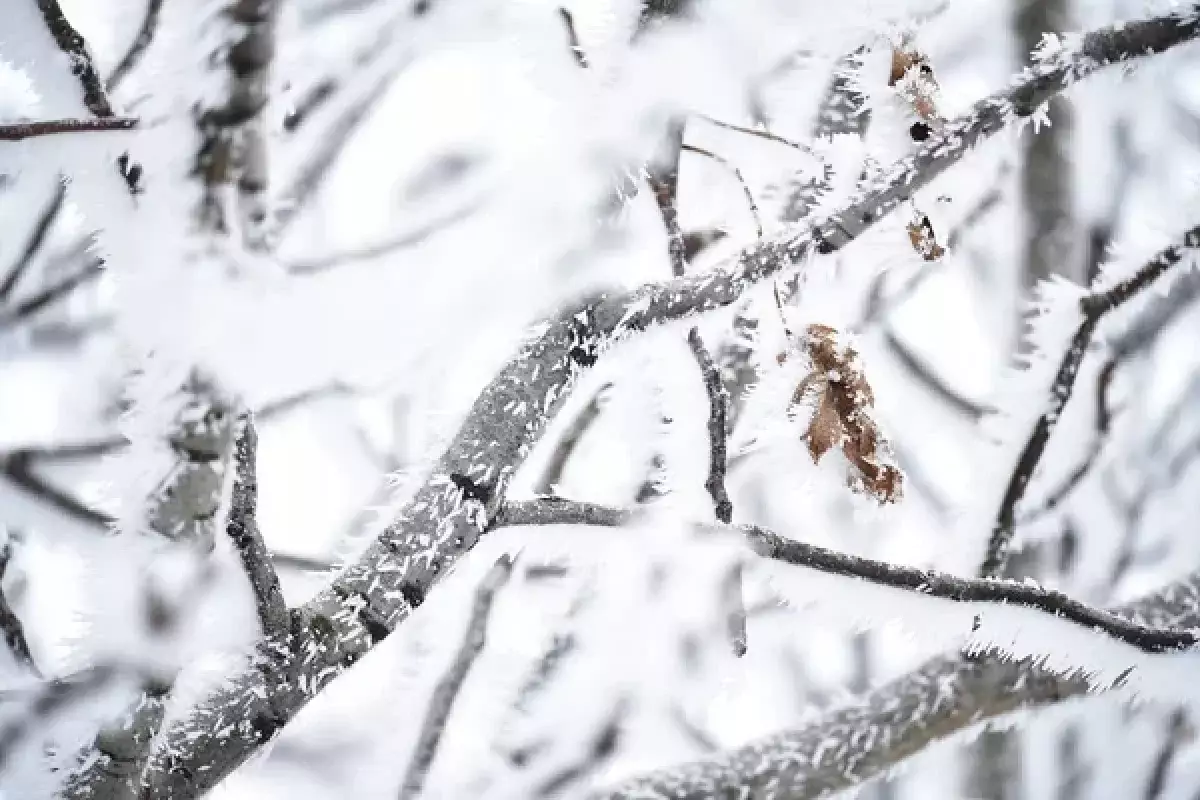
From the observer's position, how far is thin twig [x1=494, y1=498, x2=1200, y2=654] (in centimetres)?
61

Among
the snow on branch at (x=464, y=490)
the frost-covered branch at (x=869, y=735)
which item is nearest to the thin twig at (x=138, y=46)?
the snow on branch at (x=464, y=490)

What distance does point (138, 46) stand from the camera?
739 mm

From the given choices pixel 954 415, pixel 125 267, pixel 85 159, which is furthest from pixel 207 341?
pixel 954 415

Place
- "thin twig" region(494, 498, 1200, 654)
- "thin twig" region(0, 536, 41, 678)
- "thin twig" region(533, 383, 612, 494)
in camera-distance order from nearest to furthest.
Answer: "thin twig" region(494, 498, 1200, 654), "thin twig" region(0, 536, 41, 678), "thin twig" region(533, 383, 612, 494)

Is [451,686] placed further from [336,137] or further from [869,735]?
[336,137]

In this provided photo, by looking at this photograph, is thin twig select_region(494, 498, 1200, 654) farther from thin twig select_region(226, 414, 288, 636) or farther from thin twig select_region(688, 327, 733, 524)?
thin twig select_region(226, 414, 288, 636)

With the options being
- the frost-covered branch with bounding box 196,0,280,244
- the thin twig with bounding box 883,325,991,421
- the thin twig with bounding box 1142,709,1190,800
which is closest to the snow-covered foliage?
the frost-covered branch with bounding box 196,0,280,244

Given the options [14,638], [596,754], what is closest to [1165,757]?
[596,754]

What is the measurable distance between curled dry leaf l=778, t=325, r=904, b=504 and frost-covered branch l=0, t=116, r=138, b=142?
51 centimetres

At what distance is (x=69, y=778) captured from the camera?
19.1 inches

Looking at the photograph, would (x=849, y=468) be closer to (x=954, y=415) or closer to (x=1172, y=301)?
(x=954, y=415)

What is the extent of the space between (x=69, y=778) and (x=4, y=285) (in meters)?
1.02

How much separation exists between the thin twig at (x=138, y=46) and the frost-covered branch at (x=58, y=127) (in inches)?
7.3

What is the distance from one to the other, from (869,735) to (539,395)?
65 cm
